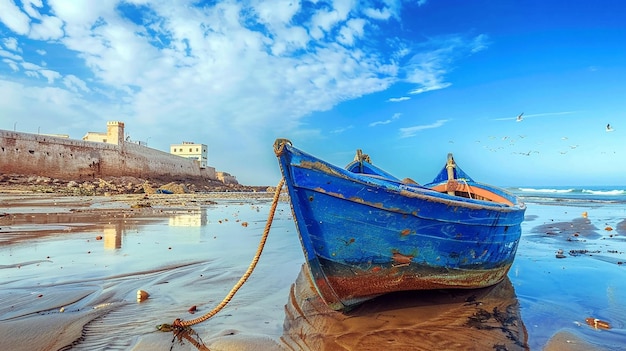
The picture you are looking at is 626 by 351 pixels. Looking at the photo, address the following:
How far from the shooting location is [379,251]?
3.40 m

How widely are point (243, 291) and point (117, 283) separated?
1.52 metres

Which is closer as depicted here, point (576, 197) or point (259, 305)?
point (259, 305)

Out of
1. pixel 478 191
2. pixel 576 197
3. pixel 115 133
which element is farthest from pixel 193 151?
pixel 478 191

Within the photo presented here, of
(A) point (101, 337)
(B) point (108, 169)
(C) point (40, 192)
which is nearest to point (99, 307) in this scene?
Answer: (A) point (101, 337)

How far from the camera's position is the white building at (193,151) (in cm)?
7350

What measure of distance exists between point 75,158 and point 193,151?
3969cm

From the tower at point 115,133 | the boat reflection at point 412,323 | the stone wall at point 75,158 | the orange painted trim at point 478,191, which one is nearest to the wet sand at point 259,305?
the boat reflection at point 412,323

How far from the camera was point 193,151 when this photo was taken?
242ft

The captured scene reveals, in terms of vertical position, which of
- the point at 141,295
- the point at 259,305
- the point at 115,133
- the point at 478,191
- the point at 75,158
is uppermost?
the point at 115,133

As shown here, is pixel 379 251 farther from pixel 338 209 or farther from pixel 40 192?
pixel 40 192

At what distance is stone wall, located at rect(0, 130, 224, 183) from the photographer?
94.6 feet

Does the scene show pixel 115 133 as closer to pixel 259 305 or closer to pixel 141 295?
pixel 141 295

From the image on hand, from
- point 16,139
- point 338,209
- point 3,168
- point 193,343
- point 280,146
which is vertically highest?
point 16,139

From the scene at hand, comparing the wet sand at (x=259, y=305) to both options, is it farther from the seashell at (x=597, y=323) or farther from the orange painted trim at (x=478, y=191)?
the orange painted trim at (x=478, y=191)
